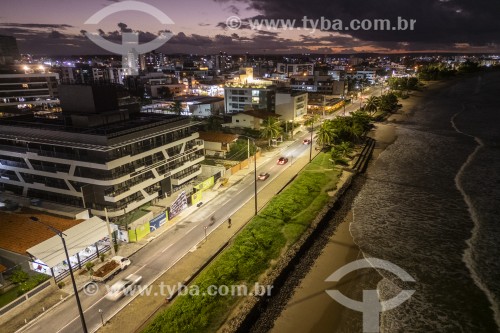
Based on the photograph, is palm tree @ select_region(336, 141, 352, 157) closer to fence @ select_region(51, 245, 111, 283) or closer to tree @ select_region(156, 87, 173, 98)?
fence @ select_region(51, 245, 111, 283)

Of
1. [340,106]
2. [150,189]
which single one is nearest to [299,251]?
[150,189]

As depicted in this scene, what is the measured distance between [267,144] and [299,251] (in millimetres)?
39387

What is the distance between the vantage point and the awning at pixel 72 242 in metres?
27.8

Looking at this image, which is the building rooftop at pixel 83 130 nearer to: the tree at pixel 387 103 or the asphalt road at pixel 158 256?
the asphalt road at pixel 158 256

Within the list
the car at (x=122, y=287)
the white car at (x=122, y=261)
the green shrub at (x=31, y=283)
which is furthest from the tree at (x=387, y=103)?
the green shrub at (x=31, y=283)

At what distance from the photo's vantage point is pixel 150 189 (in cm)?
4106

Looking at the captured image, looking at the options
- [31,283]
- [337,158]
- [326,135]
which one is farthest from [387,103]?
[31,283]

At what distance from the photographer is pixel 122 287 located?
1070 inches

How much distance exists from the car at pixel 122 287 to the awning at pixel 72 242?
5014 millimetres

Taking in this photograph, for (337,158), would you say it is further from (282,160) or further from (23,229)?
(23,229)

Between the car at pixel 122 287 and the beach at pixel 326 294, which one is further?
the beach at pixel 326 294

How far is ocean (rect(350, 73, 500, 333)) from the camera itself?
95.3ft

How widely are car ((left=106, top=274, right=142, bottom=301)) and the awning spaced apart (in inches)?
197

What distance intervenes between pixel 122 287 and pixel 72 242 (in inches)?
281
